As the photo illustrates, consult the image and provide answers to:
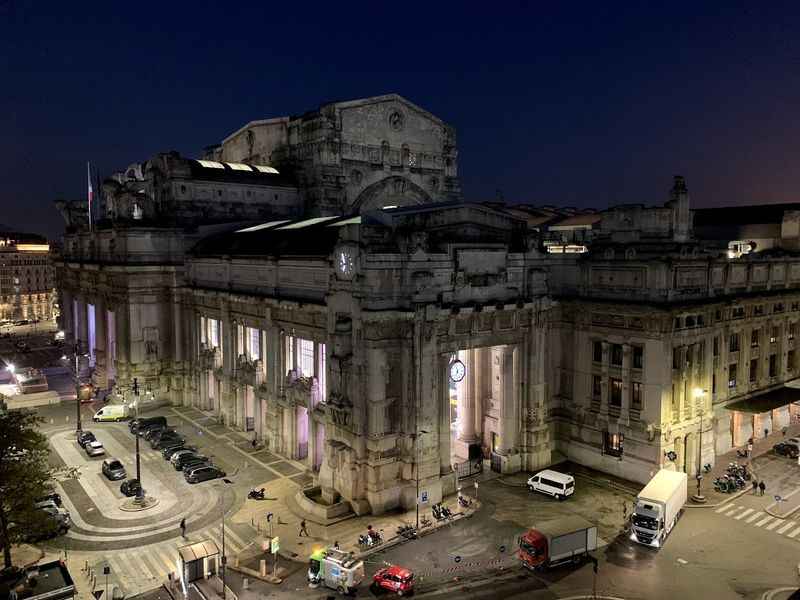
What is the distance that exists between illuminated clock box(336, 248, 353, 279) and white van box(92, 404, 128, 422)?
36044 millimetres

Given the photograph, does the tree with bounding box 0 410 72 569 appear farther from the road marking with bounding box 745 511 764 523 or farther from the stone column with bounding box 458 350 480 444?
the road marking with bounding box 745 511 764 523

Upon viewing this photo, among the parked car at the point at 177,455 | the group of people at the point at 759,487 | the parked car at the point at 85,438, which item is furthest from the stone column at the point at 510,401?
the parked car at the point at 85,438

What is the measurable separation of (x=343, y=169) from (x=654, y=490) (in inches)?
2092

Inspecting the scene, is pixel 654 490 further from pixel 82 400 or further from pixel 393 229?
pixel 82 400

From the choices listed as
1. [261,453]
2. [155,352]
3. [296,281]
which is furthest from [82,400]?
[296,281]

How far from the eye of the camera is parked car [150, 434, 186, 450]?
56.0 m

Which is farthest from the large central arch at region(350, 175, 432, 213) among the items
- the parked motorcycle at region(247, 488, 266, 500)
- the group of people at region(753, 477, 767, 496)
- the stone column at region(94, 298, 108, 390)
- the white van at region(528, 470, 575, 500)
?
the group of people at region(753, 477, 767, 496)

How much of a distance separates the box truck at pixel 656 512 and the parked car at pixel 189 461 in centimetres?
3260

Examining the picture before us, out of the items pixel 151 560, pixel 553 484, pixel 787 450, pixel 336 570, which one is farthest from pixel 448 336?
pixel 787 450

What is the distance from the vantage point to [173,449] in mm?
54719

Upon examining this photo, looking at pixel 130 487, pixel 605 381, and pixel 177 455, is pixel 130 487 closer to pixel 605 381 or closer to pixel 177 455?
pixel 177 455

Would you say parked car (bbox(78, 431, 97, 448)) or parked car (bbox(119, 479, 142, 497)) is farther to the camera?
parked car (bbox(78, 431, 97, 448))

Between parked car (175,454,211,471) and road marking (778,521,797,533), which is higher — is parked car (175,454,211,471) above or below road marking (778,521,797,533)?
above

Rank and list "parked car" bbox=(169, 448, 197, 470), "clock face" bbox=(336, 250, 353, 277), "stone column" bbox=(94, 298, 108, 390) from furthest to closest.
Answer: "stone column" bbox=(94, 298, 108, 390) → "parked car" bbox=(169, 448, 197, 470) → "clock face" bbox=(336, 250, 353, 277)
